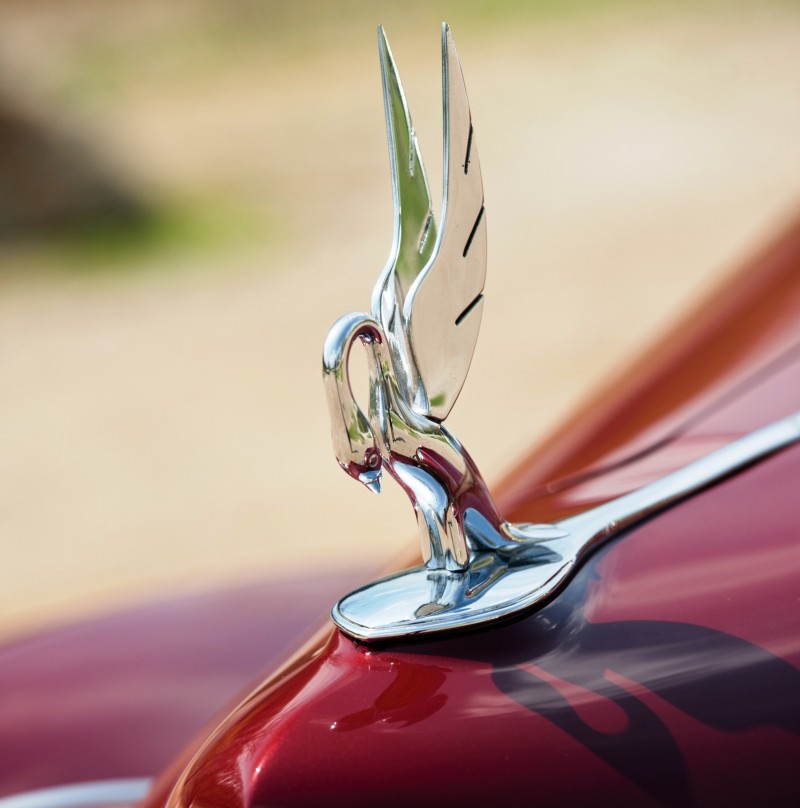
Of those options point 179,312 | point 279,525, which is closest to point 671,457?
point 279,525

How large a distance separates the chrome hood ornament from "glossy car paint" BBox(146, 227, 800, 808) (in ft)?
0.08

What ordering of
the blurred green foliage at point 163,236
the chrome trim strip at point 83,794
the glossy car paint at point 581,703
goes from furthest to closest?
1. the blurred green foliage at point 163,236
2. the chrome trim strip at point 83,794
3. the glossy car paint at point 581,703

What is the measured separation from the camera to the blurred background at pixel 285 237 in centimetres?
436

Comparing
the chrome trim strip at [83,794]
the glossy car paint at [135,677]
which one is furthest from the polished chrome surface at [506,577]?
the chrome trim strip at [83,794]

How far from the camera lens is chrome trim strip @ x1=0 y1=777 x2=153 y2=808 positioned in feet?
4.12

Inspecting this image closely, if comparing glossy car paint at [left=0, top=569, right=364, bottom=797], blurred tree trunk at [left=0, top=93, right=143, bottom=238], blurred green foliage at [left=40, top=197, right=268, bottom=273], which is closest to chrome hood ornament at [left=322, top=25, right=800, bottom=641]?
glossy car paint at [left=0, top=569, right=364, bottom=797]

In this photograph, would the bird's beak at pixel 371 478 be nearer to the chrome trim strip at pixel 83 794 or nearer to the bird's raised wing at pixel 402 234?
the bird's raised wing at pixel 402 234

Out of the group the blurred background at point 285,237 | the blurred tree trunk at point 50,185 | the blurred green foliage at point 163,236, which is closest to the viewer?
the blurred background at point 285,237

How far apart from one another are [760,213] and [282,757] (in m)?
6.97

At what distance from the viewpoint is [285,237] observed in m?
8.11

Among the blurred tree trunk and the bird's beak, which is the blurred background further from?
the bird's beak

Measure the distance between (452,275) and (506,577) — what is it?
238 mm

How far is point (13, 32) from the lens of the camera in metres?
14.8

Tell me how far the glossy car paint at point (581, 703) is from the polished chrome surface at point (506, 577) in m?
0.02
